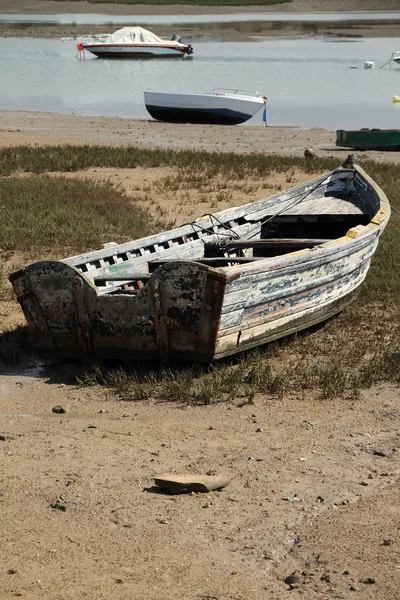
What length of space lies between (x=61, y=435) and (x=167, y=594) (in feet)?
7.47

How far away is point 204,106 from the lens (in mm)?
29391

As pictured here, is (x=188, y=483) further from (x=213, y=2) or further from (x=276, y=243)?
(x=213, y=2)

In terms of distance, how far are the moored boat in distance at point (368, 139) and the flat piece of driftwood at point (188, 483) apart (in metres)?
18.9

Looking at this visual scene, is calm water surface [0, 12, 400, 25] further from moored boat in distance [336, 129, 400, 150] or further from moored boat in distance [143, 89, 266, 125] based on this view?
moored boat in distance [336, 129, 400, 150]

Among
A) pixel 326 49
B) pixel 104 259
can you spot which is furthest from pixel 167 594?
pixel 326 49

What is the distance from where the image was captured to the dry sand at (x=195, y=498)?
4938mm

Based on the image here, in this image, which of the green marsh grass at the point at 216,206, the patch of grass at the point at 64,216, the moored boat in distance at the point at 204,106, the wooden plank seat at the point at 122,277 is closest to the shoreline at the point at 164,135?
the moored boat in distance at the point at 204,106

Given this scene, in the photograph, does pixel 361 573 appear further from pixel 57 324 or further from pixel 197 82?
pixel 197 82

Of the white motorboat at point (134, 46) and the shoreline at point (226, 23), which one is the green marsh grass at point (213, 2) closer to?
the shoreline at point (226, 23)

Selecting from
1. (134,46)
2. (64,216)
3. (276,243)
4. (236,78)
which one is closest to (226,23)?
(134,46)

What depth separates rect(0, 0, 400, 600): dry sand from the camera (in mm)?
4938

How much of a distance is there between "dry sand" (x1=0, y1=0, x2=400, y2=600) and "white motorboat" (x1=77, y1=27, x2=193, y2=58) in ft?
154

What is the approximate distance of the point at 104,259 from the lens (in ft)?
30.4

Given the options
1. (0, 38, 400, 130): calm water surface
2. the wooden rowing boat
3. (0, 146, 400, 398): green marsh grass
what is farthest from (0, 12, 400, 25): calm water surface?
the wooden rowing boat
